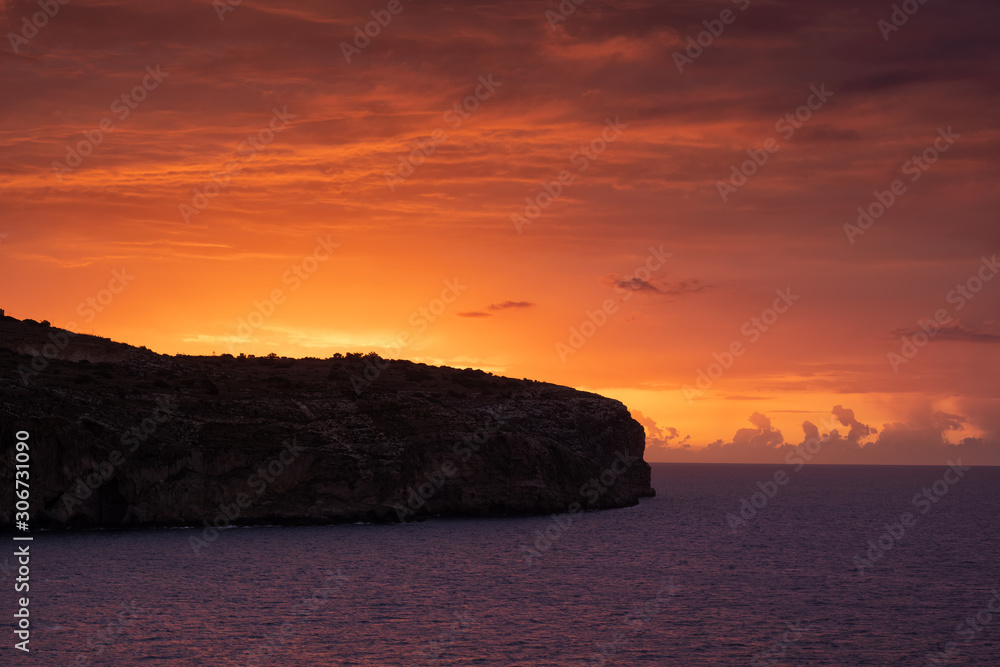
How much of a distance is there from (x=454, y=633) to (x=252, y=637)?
36.5 feet

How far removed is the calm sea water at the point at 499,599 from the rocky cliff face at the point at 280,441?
601cm

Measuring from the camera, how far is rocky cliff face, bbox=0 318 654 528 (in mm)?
98625

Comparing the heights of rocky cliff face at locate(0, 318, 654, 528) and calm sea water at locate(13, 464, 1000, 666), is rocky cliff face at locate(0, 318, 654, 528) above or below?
above

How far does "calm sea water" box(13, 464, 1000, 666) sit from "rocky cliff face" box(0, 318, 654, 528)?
601cm

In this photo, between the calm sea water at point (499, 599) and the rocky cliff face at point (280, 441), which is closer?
the calm sea water at point (499, 599)

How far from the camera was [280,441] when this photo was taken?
11169cm

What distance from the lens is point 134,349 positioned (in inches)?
5620

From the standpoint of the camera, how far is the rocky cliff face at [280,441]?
9862cm

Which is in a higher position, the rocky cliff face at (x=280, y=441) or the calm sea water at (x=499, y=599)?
the rocky cliff face at (x=280, y=441)

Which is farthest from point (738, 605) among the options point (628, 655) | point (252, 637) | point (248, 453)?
point (248, 453)

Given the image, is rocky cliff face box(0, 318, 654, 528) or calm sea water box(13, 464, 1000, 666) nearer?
calm sea water box(13, 464, 1000, 666)

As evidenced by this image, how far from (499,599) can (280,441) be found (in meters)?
54.7

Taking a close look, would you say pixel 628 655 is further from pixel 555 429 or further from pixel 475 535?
pixel 555 429

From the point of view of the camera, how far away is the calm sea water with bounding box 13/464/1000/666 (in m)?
48.9
